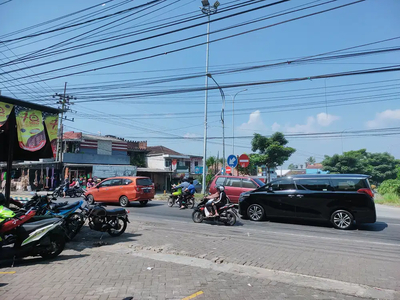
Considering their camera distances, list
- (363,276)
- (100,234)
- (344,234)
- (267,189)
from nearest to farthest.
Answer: (363,276), (100,234), (344,234), (267,189)

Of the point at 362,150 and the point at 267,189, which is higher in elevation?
the point at 362,150

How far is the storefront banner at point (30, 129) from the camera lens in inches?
321

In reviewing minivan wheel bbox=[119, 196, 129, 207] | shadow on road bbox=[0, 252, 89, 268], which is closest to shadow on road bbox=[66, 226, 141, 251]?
shadow on road bbox=[0, 252, 89, 268]

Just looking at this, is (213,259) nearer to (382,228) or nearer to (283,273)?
(283,273)

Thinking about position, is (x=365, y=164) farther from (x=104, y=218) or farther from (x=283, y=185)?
(x=104, y=218)

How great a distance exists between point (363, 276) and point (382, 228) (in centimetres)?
614

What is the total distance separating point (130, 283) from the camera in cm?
445

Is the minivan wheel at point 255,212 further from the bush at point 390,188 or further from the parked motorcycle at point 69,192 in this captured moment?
the parked motorcycle at point 69,192

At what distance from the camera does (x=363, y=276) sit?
5.05 metres

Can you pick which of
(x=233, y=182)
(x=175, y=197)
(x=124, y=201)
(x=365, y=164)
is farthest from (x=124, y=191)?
(x=365, y=164)

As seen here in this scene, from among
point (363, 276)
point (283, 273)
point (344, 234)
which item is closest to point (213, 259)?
point (283, 273)

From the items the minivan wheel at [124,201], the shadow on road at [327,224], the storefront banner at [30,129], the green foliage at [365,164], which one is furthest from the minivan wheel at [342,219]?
the green foliage at [365,164]

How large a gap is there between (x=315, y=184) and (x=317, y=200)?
2.03 feet

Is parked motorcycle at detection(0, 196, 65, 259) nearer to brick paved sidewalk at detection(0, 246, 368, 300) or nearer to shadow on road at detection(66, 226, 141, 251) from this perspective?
brick paved sidewalk at detection(0, 246, 368, 300)
